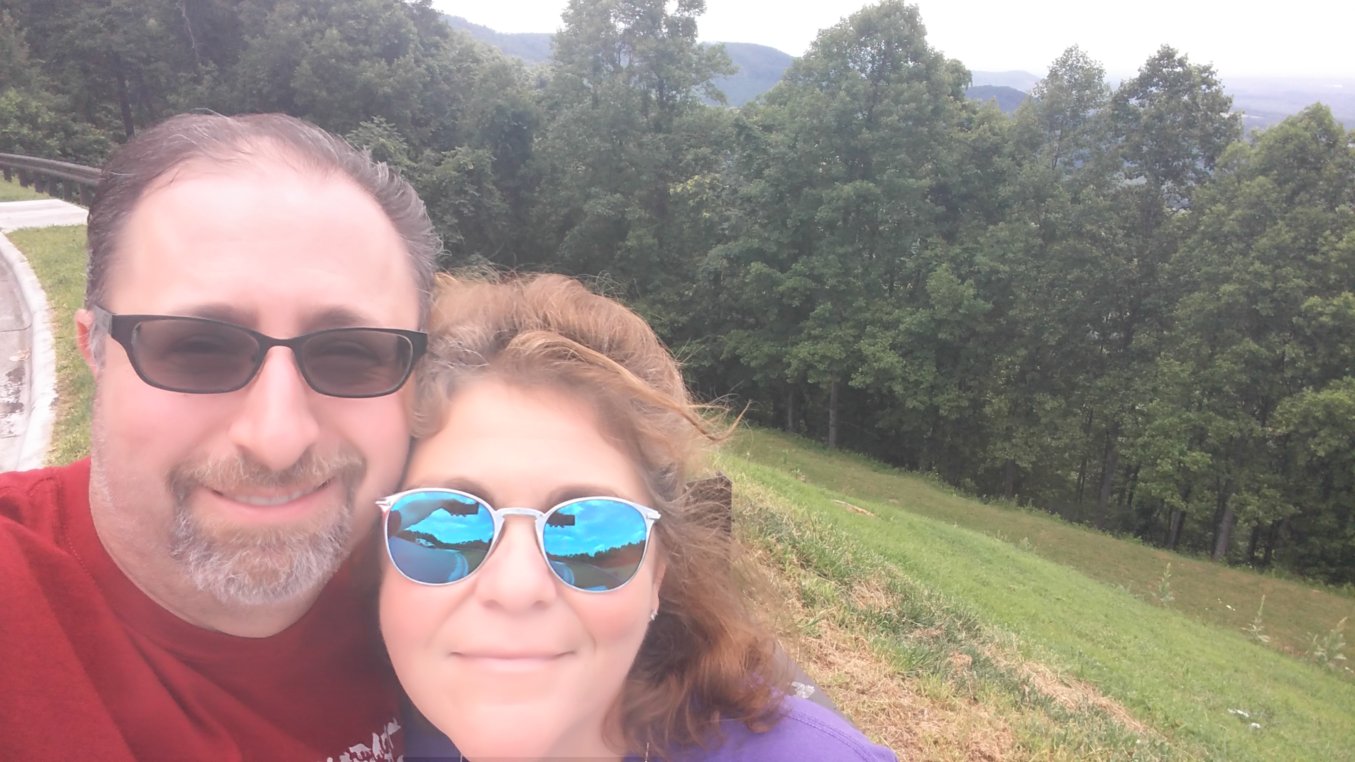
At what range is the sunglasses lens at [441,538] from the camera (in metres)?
1.28

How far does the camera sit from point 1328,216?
18.8m

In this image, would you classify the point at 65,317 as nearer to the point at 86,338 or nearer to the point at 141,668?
the point at 86,338

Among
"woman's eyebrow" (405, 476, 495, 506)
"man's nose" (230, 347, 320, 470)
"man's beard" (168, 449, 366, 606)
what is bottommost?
"man's beard" (168, 449, 366, 606)

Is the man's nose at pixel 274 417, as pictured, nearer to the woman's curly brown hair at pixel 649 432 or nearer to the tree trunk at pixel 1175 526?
the woman's curly brown hair at pixel 649 432

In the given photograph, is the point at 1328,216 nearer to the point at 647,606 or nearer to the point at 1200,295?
the point at 1200,295

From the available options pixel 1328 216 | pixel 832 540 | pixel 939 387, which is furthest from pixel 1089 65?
pixel 832 540

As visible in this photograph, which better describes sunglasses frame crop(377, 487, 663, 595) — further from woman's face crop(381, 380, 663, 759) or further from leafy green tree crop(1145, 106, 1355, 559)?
leafy green tree crop(1145, 106, 1355, 559)

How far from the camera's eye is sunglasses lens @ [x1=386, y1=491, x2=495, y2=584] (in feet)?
4.20

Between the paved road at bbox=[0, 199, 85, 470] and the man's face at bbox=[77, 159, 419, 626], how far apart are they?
4128mm

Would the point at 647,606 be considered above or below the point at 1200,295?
below

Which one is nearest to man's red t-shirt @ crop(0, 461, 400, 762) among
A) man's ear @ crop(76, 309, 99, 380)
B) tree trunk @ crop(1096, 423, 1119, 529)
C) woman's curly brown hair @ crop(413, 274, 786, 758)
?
man's ear @ crop(76, 309, 99, 380)

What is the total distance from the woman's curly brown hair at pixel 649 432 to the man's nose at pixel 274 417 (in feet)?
0.70

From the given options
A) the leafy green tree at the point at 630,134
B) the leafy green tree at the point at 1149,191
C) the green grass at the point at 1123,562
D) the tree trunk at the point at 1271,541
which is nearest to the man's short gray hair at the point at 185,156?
the green grass at the point at 1123,562

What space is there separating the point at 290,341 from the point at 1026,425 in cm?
2736
